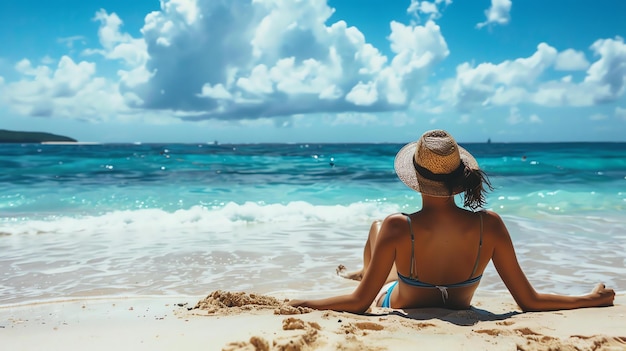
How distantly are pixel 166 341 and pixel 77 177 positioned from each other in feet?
59.8

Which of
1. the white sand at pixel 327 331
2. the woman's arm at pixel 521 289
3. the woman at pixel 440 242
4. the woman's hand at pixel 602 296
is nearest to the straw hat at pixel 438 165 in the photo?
the woman at pixel 440 242

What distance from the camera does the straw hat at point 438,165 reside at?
112 inches

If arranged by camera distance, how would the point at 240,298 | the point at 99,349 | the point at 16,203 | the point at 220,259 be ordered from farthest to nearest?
the point at 16,203
the point at 220,259
the point at 240,298
the point at 99,349

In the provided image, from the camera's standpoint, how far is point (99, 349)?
2771mm

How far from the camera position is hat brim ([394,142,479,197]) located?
2.89 metres

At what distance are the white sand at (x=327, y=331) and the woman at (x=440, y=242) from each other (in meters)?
0.11

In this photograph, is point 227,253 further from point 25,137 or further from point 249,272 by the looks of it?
point 25,137

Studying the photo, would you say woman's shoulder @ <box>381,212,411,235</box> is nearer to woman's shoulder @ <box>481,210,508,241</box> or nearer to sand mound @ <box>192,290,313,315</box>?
woman's shoulder @ <box>481,210,508,241</box>

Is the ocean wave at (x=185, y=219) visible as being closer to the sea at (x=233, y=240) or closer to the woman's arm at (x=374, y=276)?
the sea at (x=233, y=240)

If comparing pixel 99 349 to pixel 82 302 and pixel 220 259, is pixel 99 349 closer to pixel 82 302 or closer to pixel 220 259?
pixel 82 302

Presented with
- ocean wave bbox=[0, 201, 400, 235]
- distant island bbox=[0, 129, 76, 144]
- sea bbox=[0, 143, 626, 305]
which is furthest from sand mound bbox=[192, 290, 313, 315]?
distant island bbox=[0, 129, 76, 144]

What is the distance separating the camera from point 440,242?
2.99m

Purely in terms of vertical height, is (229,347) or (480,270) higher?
(480,270)

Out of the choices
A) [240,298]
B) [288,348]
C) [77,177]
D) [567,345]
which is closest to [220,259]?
[240,298]
